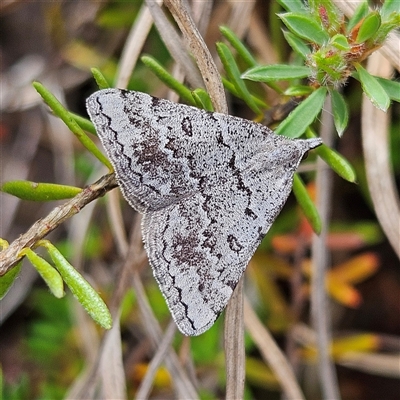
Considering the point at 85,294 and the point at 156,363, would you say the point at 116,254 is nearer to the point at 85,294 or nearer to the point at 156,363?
the point at 156,363

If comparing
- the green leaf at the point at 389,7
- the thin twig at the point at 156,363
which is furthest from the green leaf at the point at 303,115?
the thin twig at the point at 156,363

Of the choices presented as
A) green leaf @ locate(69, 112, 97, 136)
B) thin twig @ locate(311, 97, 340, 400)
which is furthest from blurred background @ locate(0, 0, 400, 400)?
green leaf @ locate(69, 112, 97, 136)

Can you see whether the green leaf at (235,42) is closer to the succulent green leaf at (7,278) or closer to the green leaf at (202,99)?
the green leaf at (202,99)

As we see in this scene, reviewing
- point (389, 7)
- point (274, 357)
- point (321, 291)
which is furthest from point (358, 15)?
point (274, 357)

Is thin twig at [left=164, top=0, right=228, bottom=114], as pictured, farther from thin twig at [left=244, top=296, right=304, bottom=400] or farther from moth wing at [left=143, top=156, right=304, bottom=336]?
thin twig at [left=244, top=296, right=304, bottom=400]

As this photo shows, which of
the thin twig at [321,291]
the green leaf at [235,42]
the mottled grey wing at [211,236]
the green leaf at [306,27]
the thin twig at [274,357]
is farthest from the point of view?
the thin twig at [321,291]

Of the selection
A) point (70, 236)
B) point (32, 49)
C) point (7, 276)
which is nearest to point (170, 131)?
point (7, 276)
